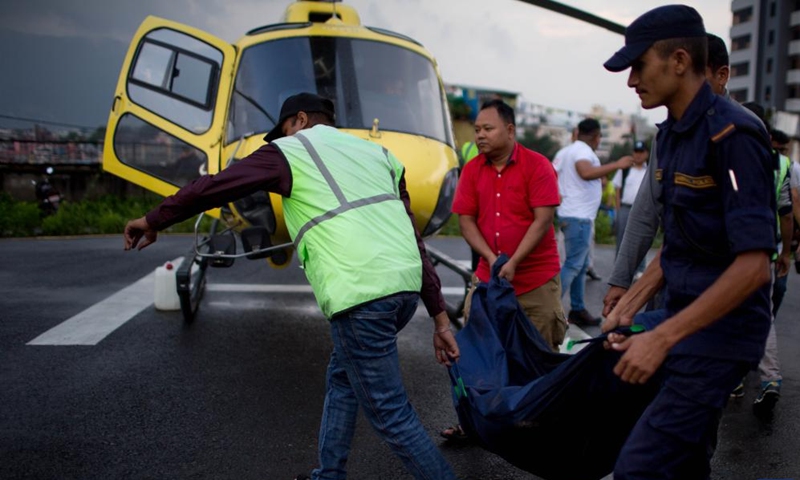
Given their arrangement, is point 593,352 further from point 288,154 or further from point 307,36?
point 307,36

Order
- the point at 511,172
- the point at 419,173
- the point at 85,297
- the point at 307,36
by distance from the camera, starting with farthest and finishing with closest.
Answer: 1. the point at 85,297
2. the point at 307,36
3. the point at 419,173
4. the point at 511,172

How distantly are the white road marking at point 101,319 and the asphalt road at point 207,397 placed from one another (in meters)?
0.05

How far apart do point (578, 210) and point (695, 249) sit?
15.3ft

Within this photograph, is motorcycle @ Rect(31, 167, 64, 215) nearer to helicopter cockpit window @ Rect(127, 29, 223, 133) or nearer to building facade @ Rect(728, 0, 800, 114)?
helicopter cockpit window @ Rect(127, 29, 223, 133)

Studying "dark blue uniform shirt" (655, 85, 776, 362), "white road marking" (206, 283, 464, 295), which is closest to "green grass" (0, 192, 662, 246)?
"white road marking" (206, 283, 464, 295)

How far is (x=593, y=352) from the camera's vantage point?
106 inches

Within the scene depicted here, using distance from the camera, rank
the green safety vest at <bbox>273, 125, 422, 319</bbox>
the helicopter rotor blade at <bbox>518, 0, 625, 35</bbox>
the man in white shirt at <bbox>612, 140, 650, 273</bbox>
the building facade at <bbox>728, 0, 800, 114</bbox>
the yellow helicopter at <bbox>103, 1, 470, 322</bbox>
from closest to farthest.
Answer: the green safety vest at <bbox>273, 125, 422, 319</bbox>
the yellow helicopter at <bbox>103, 1, 470, 322</bbox>
the helicopter rotor blade at <bbox>518, 0, 625, 35</bbox>
the man in white shirt at <bbox>612, 140, 650, 273</bbox>
the building facade at <bbox>728, 0, 800, 114</bbox>

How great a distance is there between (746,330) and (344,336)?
1.45 metres

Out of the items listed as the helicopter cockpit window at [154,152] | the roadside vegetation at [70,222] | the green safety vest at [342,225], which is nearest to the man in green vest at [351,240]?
the green safety vest at [342,225]

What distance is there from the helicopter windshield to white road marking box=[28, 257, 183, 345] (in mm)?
2089

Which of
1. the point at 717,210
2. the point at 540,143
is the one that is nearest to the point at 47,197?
the point at 717,210

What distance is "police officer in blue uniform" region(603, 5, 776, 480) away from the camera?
1984 mm

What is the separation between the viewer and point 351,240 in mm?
2820

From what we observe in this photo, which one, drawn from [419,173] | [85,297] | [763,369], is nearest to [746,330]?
[763,369]
